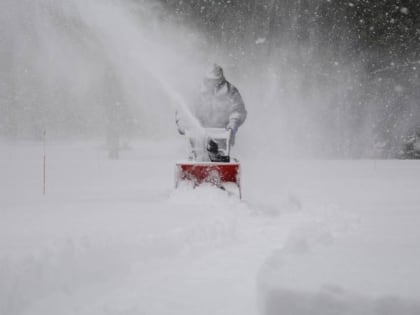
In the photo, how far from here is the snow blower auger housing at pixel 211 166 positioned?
629 cm

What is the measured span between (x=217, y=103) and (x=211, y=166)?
1579mm

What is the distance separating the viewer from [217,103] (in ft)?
23.9

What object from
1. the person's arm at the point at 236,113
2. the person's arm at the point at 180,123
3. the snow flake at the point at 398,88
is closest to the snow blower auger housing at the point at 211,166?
the person's arm at the point at 180,123

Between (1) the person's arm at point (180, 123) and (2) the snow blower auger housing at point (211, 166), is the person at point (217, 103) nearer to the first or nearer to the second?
(1) the person's arm at point (180, 123)

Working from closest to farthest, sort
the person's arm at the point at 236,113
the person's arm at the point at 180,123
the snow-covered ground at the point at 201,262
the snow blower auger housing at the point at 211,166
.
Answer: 1. the snow-covered ground at the point at 201,262
2. the snow blower auger housing at the point at 211,166
3. the person's arm at the point at 180,123
4. the person's arm at the point at 236,113

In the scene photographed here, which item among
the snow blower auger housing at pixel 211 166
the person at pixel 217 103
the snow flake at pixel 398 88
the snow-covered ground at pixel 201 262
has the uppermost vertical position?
the snow flake at pixel 398 88

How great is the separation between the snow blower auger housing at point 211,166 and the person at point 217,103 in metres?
0.55

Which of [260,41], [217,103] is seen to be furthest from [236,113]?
[260,41]

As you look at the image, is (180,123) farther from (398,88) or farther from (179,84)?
(398,88)

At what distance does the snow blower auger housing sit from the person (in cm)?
55

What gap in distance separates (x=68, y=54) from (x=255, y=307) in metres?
14.7

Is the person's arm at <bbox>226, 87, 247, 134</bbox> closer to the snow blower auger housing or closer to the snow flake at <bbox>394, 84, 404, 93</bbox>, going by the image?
the snow blower auger housing

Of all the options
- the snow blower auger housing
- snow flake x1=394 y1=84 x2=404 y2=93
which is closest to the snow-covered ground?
the snow blower auger housing

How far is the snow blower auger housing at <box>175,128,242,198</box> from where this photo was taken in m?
6.29
